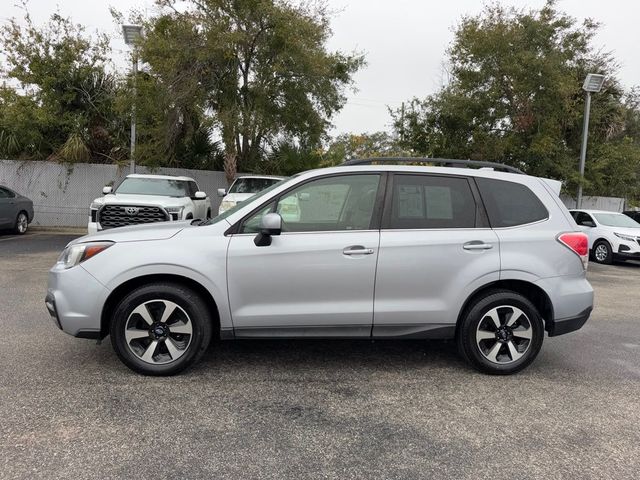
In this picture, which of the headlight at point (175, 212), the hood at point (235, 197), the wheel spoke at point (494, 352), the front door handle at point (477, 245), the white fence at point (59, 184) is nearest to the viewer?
the front door handle at point (477, 245)

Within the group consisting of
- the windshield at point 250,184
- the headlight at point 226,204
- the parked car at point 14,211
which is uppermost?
the windshield at point 250,184

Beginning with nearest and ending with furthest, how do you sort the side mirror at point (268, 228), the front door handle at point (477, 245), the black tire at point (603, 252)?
the side mirror at point (268, 228), the front door handle at point (477, 245), the black tire at point (603, 252)

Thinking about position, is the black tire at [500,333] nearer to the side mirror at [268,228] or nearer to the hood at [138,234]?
the side mirror at [268,228]

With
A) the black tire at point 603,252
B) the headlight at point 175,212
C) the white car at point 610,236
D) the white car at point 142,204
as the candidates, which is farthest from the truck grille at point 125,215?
the black tire at point 603,252

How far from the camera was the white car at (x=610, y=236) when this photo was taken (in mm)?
13500

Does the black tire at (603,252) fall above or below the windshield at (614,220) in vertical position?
below

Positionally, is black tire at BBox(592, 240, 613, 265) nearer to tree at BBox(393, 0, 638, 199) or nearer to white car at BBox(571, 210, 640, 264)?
white car at BBox(571, 210, 640, 264)

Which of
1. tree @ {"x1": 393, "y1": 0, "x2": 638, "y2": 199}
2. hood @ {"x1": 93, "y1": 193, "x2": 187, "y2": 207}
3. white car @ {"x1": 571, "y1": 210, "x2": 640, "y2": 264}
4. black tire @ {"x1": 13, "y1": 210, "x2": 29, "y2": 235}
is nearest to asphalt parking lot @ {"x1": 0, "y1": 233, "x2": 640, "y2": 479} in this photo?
hood @ {"x1": 93, "y1": 193, "x2": 187, "y2": 207}

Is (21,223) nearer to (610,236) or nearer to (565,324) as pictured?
(565,324)

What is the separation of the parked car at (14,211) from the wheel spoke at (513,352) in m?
13.7

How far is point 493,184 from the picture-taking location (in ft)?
15.2

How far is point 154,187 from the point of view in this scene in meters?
11.4

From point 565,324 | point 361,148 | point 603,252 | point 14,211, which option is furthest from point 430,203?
point 361,148

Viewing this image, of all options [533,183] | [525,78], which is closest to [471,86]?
[525,78]
